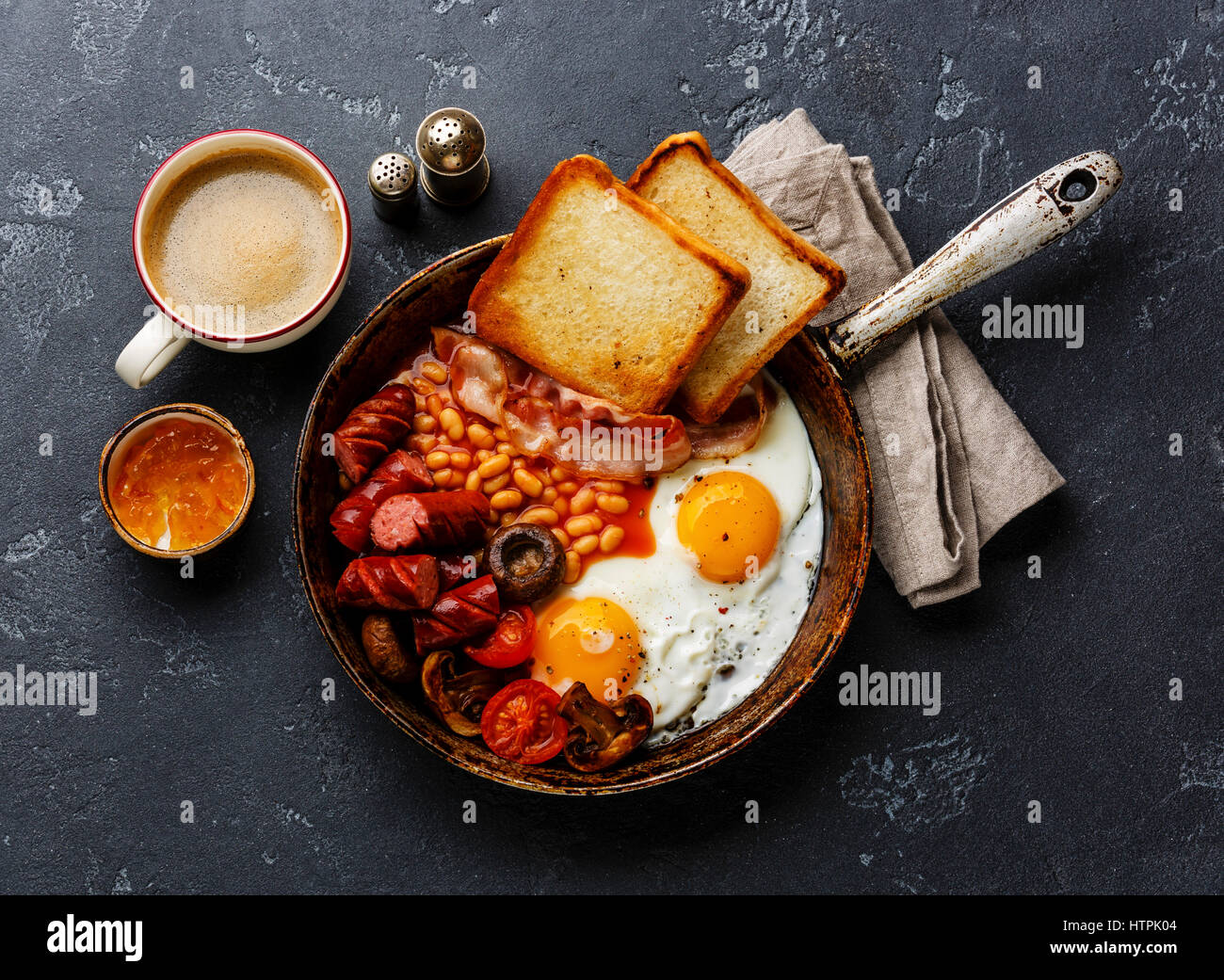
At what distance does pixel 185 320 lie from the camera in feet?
9.02

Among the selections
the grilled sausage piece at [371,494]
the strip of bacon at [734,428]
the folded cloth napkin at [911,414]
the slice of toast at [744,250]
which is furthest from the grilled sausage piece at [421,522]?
the folded cloth napkin at [911,414]

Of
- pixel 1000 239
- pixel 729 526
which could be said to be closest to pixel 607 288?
pixel 729 526

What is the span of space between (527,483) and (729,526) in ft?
2.06

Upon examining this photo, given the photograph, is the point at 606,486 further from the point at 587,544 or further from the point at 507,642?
the point at 507,642

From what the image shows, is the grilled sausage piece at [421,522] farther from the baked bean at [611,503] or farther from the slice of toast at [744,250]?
the slice of toast at [744,250]

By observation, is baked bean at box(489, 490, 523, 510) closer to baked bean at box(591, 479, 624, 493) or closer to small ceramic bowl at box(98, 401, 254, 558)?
baked bean at box(591, 479, 624, 493)

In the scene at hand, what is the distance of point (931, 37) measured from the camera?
128 inches

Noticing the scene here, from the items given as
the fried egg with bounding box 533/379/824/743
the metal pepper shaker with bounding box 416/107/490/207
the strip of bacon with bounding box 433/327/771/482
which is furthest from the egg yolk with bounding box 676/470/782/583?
the metal pepper shaker with bounding box 416/107/490/207

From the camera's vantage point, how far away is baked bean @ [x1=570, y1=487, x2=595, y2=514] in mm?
2930

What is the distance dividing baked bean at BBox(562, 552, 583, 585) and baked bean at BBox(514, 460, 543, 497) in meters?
0.22

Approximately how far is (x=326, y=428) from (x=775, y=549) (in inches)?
55.5

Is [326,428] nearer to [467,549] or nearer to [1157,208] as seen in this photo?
[467,549]

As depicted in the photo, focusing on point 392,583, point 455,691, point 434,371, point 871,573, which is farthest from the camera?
point 871,573
